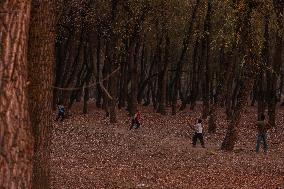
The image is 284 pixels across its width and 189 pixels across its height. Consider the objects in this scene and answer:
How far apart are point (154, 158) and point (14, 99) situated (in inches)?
593

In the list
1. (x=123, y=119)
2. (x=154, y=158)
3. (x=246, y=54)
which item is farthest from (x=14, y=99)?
(x=123, y=119)

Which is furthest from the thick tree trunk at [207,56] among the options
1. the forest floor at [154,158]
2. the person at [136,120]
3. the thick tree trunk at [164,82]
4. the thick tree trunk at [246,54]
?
the thick tree trunk at [246,54]

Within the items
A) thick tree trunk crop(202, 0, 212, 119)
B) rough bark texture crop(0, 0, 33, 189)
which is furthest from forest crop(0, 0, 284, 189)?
thick tree trunk crop(202, 0, 212, 119)

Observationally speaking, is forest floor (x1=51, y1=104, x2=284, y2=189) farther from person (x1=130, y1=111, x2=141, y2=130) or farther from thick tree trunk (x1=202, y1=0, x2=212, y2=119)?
thick tree trunk (x1=202, y1=0, x2=212, y2=119)

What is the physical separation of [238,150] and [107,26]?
14414 mm

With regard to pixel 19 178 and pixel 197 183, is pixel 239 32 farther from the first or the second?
pixel 19 178

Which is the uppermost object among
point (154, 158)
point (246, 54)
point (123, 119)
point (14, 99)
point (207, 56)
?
point (207, 56)

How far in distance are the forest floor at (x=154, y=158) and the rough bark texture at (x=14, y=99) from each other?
883 cm

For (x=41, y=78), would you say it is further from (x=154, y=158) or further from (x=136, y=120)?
(x=136, y=120)

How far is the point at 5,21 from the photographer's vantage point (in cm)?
552

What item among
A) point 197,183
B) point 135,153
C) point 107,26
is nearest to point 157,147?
point 135,153

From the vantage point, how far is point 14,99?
552 cm

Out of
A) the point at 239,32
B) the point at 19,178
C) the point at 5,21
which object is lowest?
the point at 19,178

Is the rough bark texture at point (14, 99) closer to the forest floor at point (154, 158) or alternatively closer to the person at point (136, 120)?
the forest floor at point (154, 158)
